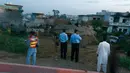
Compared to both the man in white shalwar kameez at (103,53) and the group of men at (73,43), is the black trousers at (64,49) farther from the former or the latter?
the man in white shalwar kameez at (103,53)

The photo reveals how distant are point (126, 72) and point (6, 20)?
3483cm

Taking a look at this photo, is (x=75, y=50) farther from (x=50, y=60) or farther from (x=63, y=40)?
(x=50, y=60)

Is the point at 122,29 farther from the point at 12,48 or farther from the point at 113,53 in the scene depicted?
the point at 113,53

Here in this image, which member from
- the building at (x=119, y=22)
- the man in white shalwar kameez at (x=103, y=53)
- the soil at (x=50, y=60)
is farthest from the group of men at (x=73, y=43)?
the building at (x=119, y=22)

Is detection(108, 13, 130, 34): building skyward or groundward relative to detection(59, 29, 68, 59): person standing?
groundward

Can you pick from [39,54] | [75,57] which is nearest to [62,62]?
[75,57]

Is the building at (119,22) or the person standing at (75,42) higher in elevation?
the person standing at (75,42)

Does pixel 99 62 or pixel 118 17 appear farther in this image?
pixel 118 17

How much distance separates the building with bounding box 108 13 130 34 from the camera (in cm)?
5665

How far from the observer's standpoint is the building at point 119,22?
186 feet

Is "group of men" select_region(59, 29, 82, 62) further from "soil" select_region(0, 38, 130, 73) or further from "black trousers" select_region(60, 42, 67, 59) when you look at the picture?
"soil" select_region(0, 38, 130, 73)

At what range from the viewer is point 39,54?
14070 millimetres

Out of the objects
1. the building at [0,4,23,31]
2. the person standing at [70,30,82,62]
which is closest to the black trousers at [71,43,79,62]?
the person standing at [70,30,82,62]

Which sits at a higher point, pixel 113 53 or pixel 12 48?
pixel 113 53
